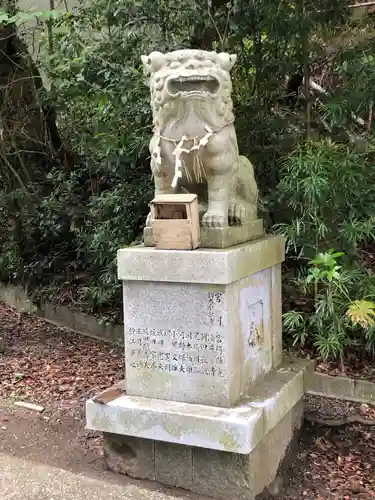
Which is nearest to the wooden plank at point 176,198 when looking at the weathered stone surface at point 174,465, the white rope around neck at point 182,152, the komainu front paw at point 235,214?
the white rope around neck at point 182,152

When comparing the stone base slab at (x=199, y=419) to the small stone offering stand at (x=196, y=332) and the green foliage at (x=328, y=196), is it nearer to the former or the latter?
the small stone offering stand at (x=196, y=332)

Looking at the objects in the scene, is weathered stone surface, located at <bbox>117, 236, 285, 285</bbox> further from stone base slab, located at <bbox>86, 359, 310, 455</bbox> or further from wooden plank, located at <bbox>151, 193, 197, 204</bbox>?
stone base slab, located at <bbox>86, 359, 310, 455</bbox>

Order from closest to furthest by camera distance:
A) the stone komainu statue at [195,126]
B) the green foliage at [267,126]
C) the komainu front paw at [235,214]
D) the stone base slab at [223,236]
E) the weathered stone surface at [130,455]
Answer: the stone komainu statue at [195,126], the stone base slab at [223,236], the weathered stone surface at [130,455], the komainu front paw at [235,214], the green foliage at [267,126]

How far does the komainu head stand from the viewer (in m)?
2.95

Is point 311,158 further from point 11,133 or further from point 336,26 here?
point 11,133

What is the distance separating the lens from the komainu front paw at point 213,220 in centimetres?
311

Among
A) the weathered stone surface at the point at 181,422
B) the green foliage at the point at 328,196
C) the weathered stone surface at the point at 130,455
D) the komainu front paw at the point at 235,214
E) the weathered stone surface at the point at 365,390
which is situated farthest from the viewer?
the weathered stone surface at the point at 365,390

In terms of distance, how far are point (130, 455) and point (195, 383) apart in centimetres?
61

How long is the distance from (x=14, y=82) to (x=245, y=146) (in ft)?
10.8

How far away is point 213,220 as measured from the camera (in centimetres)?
312

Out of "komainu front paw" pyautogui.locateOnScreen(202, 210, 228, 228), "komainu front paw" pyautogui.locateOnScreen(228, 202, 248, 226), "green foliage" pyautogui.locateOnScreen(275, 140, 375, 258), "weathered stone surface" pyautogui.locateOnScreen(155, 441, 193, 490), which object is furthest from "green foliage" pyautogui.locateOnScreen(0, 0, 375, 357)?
"weathered stone surface" pyautogui.locateOnScreen(155, 441, 193, 490)

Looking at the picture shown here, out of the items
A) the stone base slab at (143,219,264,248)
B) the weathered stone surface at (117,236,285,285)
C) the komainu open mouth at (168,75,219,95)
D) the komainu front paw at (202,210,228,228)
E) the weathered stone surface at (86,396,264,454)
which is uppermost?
the komainu open mouth at (168,75,219,95)

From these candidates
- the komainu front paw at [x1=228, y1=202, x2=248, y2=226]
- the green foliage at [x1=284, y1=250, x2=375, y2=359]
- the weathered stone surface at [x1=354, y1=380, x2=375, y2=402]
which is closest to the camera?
the komainu front paw at [x1=228, y1=202, x2=248, y2=226]

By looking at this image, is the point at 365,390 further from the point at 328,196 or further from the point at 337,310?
the point at 328,196
